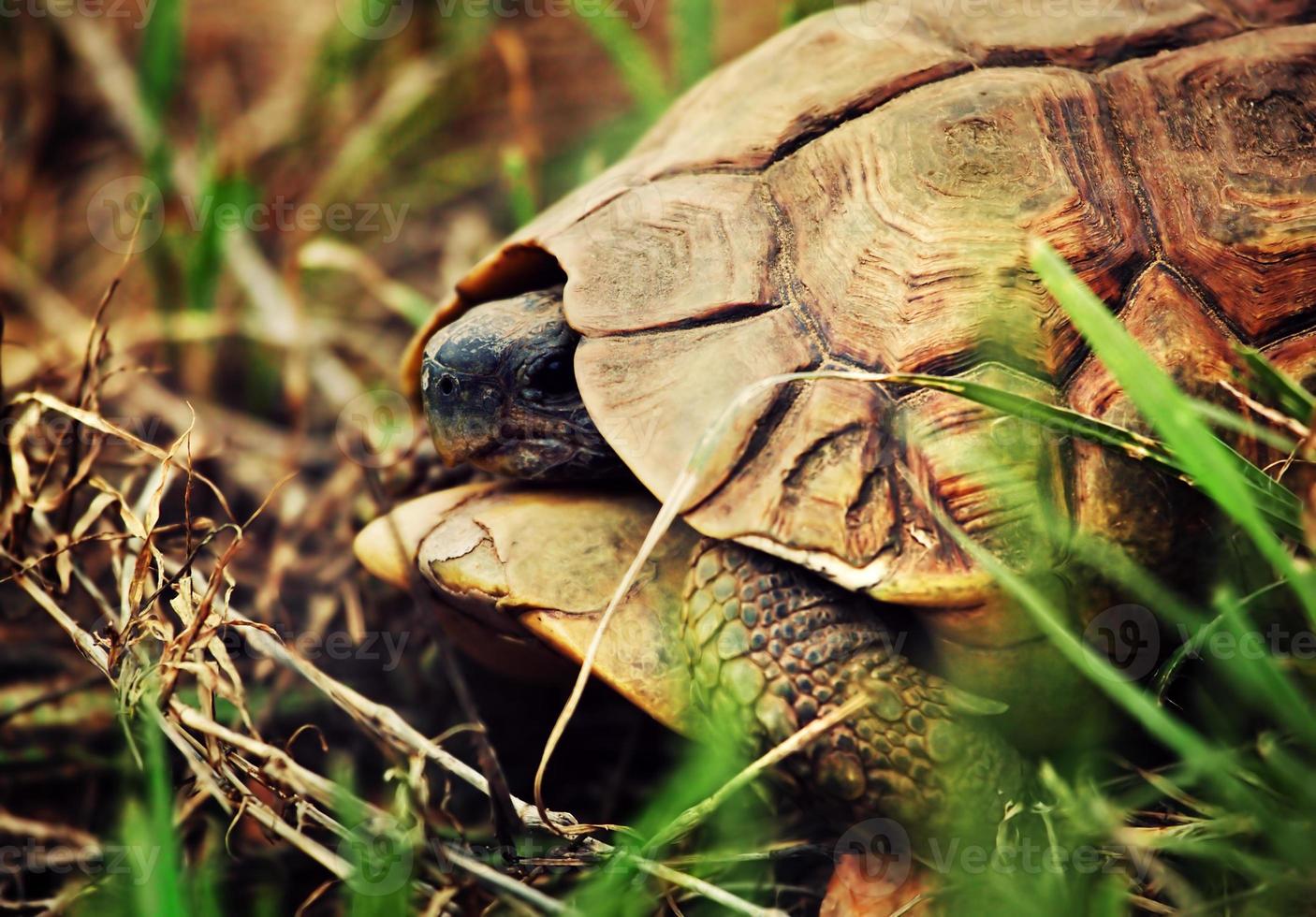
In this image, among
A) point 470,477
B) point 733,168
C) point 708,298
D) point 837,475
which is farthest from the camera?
point 470,477

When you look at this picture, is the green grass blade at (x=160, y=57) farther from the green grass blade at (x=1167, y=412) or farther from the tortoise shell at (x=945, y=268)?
the green grass blade at (x=1167, y=412)

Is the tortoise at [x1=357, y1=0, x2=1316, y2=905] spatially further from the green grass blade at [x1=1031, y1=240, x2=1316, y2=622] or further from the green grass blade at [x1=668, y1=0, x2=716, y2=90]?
the green grass blade at [x1=668, y1=0, x2=716, y2=90]

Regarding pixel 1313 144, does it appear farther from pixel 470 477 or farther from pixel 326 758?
pixel 326 758

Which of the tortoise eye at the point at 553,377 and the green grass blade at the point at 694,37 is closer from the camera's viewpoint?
the tortoise eye at the point at 553,377

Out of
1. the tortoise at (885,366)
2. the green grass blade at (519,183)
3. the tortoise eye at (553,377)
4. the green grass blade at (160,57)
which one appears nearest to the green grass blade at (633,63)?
the green grass blade at (519,183)

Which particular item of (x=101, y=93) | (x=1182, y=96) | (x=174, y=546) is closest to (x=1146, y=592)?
(x=1182, y=96)
